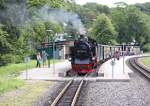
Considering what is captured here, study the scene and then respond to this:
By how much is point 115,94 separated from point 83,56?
482 inches

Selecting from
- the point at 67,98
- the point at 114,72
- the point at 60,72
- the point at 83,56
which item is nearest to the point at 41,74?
the point at 60,72

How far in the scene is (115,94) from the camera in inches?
851

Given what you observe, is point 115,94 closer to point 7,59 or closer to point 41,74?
point 41,74

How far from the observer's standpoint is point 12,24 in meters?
46.7

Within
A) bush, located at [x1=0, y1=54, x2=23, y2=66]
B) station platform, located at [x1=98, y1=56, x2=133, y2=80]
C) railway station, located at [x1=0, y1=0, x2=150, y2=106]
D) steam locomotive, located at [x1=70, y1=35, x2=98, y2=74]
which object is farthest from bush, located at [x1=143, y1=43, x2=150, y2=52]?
steam locomotive, located at [x1=70, y1=35, x2=98, y2=74]

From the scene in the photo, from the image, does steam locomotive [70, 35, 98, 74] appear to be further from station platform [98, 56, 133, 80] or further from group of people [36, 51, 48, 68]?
group of people [36, 51, 48, 68]

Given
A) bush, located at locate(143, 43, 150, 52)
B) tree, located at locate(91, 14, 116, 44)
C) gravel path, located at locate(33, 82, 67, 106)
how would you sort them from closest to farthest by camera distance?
gravel path, located at locate(33, 82, 67, 106) → tree, located at locate(91, 14, 116, 44) → bush, located at locate(143, 43, 150, 52)

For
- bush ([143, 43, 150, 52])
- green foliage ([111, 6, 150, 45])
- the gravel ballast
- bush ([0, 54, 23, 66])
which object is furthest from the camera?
bush ([143, 43, 150, 52])

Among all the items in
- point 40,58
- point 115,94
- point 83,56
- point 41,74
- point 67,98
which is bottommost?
point 41,74

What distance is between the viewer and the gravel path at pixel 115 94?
60.6ft

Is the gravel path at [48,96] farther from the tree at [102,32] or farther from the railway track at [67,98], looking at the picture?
the tree at [102,32]

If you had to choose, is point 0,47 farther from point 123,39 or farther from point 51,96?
point 123,39

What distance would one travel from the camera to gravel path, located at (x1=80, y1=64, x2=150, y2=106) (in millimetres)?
18484

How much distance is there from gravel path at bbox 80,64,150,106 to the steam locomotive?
5849mm
